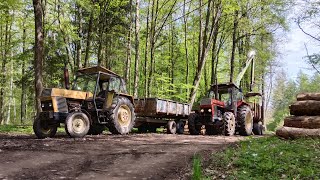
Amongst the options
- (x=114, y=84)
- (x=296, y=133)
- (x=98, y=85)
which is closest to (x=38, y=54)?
(x=98, y=85)

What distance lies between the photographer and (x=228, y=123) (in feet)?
46.0

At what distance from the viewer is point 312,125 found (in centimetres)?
895

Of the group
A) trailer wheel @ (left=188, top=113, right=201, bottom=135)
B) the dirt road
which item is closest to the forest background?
trailer wheel @ (left=188, top=113, right=201, bottom=135)

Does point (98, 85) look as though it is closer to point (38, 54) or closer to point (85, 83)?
point (85, 83)

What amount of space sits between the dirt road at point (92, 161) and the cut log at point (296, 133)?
2723 millimetres

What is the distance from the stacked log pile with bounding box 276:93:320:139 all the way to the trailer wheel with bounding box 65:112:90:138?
19.4 ft

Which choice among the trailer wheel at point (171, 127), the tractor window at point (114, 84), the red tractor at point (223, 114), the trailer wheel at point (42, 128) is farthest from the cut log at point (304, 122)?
the trailer wheel at point (42, 128)

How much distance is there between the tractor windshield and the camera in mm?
12195

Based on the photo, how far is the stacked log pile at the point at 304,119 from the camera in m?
8.84

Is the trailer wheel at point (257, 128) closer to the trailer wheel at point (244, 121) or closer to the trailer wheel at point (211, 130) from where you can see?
the trailer wheel at point (244, 121)

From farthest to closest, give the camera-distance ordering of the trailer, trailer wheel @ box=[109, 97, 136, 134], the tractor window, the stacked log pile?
the trailer, the tractor window, trailer wheel @ box=[109, 97, 136, 134], the stacked log pile

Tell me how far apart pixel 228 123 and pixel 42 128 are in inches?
291

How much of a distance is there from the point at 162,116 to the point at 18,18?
53.1 feet

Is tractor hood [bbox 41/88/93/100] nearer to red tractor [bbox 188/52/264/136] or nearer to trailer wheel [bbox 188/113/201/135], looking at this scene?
trailer wheel [bbox 188/113/201/135]
